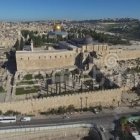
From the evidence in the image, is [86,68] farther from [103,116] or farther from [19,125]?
[19,125]

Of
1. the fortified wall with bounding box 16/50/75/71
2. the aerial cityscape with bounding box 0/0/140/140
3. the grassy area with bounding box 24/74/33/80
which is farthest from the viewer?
the fortified wall with bounding box 16/50/75/71

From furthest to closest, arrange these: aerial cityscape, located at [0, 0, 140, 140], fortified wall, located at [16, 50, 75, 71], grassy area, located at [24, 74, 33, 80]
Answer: fortified wall, located at [16, 50, 75, 71] → grassy area, located at [24, 74, 33, 80] → aerial cityscape, located at [0, 0, 140, 140]

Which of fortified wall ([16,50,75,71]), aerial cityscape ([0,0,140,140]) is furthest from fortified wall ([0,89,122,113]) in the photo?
fortified wall ([16,50,75,71])

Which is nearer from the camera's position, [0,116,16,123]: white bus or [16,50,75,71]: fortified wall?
[0,116,16,123]: white bus

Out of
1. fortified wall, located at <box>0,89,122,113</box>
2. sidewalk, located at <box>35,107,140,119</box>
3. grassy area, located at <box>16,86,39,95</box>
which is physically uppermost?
fortified wall, located at <box>0,89,122,113</box>

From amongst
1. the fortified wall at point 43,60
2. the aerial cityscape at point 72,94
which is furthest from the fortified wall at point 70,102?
the fortified wall at point 43,60

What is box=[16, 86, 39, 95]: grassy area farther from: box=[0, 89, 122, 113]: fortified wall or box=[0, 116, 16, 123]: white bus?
box=[0, 116, 16, 123]: white bus

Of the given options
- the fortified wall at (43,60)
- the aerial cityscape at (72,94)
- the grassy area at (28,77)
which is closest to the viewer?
the aerial cityscape at (72,94)

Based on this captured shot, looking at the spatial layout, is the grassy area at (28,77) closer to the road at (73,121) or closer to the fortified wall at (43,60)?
the fortified wall at (43,60)

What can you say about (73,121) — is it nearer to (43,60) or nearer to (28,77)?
(28,77)
